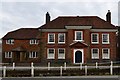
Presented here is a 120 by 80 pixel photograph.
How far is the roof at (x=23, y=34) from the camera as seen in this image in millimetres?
52438

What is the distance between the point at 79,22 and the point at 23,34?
13041mm

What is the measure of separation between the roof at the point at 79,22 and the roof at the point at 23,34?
5.71 meters

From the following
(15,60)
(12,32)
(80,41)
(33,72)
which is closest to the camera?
(33,72)

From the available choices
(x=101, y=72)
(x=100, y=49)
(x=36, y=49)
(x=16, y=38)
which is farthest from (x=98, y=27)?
(x=101, y=72)

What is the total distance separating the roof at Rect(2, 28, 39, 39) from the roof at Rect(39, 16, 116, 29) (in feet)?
18.7

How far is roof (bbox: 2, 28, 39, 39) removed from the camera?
5244cm

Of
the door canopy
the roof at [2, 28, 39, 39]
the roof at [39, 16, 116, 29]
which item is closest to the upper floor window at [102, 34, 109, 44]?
the roof at [39, 16, 116, 29]

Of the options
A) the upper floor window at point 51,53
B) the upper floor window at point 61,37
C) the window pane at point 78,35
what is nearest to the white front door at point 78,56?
the window pane at point 78,35

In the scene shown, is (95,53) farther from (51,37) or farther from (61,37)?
(51,37)

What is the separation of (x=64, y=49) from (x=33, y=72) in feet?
70.3

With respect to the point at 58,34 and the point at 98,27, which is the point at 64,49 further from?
the point at 98,27

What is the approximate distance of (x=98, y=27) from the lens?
4669 centimetres

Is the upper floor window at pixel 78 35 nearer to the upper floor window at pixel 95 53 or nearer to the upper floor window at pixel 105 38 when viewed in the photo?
the upper floor window at pixel 95 53

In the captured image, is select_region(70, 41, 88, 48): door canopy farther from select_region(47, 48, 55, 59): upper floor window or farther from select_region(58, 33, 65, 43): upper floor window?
select_region(47, 48, 55, 59): upper floor window
